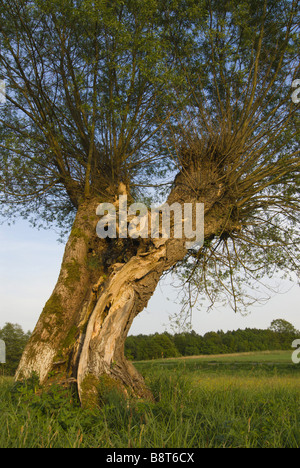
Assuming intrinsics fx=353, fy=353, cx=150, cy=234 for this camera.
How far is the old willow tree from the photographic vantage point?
27.7 ft

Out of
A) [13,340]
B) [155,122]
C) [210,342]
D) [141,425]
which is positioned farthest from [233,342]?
[141,425]

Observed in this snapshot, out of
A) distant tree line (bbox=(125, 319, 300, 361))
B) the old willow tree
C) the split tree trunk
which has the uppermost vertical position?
the old willow tree

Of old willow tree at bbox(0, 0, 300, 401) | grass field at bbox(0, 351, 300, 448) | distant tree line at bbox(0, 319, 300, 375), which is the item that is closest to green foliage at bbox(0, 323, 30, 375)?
distant tree line at bbox(0, 319, 300, 375)

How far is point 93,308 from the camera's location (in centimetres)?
698

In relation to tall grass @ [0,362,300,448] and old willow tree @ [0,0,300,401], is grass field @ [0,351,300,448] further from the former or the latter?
old willow tree @ [0,0,300,401]

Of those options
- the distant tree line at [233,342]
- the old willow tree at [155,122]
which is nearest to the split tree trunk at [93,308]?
the old willow tree at [155,122]

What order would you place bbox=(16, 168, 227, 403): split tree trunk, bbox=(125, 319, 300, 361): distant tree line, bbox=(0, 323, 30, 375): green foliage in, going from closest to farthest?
bbox=(16, 168, 227, 403): split tree trunk → bbox=(0, 323, 30, 375): green foliage → bbox=(125, 319, 300, 361): distant tree line

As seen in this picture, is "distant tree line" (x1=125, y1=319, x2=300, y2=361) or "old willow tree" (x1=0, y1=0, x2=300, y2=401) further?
"distant tree line" (x1=125, y1=319, x2=300, y2=361)

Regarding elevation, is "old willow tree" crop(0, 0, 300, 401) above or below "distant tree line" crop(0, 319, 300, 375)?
above

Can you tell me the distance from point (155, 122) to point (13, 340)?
958 inches

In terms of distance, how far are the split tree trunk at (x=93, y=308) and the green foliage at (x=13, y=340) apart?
2067cm

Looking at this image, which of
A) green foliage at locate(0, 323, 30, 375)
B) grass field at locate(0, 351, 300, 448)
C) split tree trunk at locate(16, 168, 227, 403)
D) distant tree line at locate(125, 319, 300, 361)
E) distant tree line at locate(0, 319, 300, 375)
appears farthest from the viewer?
distant tree line at locate(125, 319, 300, 361)

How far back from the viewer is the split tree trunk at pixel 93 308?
20.1 ft

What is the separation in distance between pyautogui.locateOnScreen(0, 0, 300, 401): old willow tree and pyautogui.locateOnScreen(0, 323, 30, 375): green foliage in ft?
61.4
